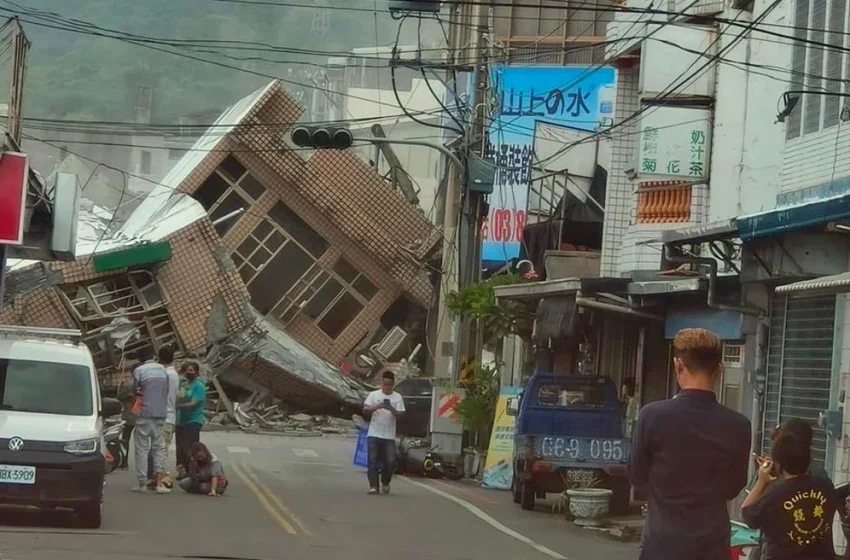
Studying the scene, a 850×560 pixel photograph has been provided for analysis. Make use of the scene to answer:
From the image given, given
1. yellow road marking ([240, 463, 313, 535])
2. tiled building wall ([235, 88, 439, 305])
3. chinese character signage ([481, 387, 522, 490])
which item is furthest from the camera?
tiled building wall ([235, 88, 439, 305])

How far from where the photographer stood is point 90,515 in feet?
49.3

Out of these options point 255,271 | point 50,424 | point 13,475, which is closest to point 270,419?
point 255,271

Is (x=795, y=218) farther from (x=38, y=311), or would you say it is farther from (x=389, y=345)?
(x=389, y=345)

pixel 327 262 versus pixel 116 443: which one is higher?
pixel 327 262

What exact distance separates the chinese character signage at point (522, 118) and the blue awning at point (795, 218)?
14541mm

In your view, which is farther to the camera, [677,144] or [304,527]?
[677,144]

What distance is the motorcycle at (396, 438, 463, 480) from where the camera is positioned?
26828 millimetres

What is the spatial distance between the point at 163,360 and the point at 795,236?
7.84 meters

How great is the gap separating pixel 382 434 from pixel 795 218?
7.83 m

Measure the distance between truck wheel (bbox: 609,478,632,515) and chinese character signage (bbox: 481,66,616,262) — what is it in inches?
441

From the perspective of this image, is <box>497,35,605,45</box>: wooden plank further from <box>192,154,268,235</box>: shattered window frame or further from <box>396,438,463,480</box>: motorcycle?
<box>396,438,463,480</box>: motorcycle

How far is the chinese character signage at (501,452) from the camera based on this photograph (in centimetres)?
2495

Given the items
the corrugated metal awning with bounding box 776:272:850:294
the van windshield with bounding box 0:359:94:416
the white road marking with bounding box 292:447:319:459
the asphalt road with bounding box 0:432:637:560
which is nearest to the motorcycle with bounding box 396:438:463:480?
the asphalt road with bounding box 0:432:637:560

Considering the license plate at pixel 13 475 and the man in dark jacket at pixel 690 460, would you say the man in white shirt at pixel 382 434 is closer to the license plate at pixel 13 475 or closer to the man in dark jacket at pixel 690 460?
the license plate at pixel 13 475
